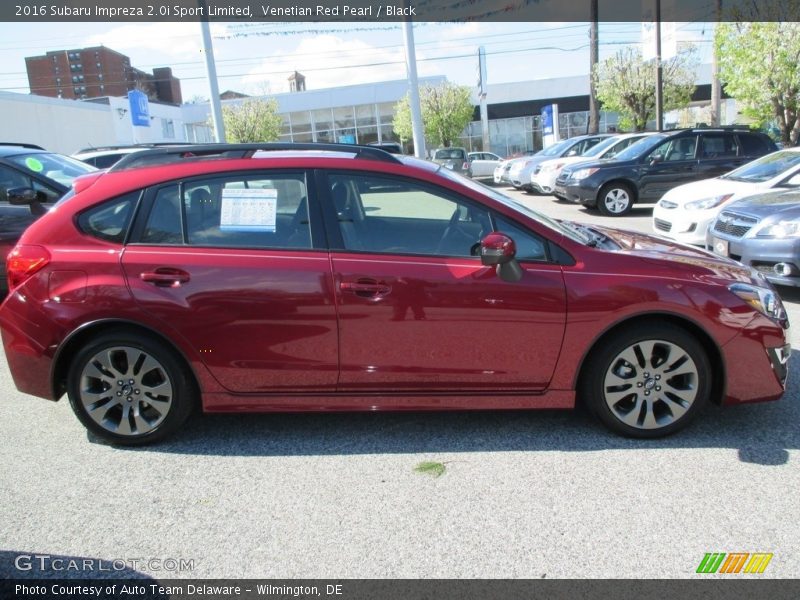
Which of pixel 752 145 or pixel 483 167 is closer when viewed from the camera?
pixel 752 145

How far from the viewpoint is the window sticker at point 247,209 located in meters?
3.60

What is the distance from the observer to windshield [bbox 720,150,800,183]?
29.2 feet

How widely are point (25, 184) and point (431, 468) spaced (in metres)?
5.89

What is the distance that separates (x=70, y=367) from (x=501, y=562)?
261 cm

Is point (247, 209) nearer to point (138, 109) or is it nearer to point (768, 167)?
point (768, 167)

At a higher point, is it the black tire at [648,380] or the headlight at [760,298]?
the headlight at [760,298]

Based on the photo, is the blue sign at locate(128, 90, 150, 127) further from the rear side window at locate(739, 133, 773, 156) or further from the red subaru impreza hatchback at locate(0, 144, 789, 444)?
the red subaru impreza hatchback at locate(0, 144, 789, 444)

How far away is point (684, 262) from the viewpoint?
364 cm

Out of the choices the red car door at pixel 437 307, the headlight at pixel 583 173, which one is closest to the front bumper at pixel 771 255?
the red car door at pixel 437 307

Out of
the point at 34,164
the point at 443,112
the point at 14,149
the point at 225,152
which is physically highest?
the point at 443,112

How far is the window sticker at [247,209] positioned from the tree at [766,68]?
665 inches

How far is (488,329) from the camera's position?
346cm

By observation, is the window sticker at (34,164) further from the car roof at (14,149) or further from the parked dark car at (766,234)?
the parked dark car at (766,234)

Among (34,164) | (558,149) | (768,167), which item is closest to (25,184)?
(34,164)
